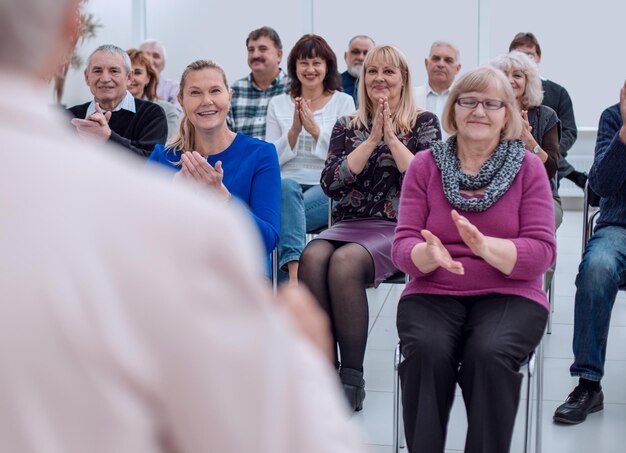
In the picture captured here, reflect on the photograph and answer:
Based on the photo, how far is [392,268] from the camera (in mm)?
2979

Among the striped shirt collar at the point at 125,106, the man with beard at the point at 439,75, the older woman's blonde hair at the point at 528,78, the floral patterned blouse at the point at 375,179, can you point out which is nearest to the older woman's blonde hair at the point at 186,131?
the floral patterned blouse at the point at 375,179

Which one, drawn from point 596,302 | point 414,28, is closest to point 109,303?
point 596,302

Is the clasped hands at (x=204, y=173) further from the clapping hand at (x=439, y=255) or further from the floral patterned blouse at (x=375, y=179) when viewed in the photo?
the clapping hand at (x=439, y=255)

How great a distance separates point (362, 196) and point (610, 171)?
866 millimetres

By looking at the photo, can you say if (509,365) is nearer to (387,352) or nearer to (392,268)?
(392,268)

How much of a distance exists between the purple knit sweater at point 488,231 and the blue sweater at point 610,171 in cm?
61

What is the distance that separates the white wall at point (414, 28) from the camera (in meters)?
7.16

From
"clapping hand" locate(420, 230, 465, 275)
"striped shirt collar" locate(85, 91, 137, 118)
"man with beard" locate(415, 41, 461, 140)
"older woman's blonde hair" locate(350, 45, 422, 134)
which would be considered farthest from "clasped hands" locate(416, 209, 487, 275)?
"man with beard" locate(415, 41, 461, 140)

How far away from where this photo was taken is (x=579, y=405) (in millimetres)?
2738

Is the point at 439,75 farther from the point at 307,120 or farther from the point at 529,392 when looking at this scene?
the point at 529,392

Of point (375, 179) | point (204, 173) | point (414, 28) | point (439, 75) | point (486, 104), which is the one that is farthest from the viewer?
point (414, 28)

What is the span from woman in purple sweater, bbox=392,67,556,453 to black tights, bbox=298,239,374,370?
493 mm

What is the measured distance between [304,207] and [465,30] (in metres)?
4.21

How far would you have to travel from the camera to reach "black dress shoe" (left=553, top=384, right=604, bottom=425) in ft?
8.89
